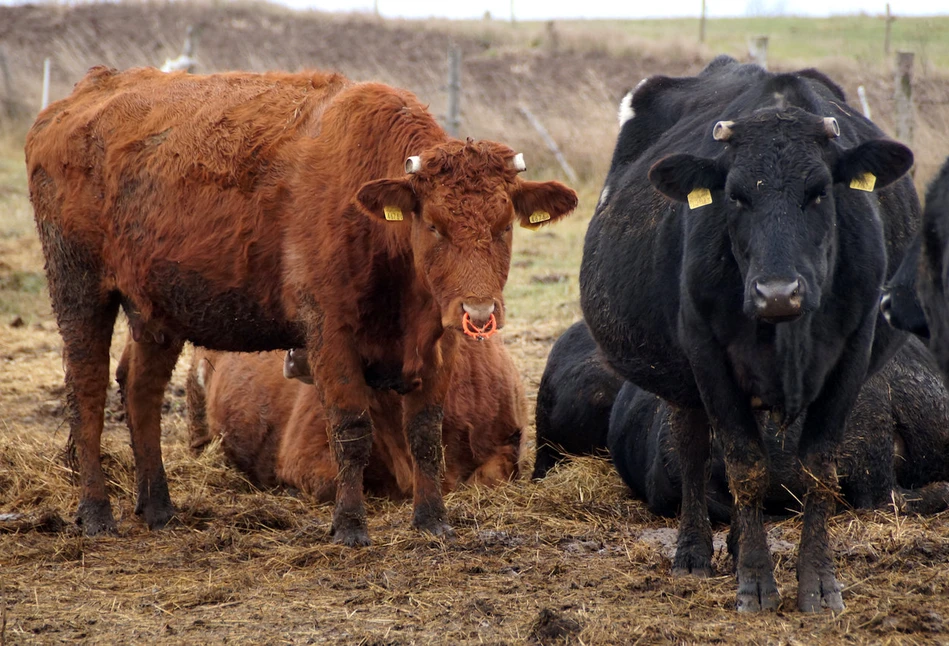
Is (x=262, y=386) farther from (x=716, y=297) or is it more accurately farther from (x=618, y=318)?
(x=716, y=297)

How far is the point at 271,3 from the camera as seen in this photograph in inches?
1459

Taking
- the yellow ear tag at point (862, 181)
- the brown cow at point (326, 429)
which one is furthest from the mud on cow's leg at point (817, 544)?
the brown cow at point (326, 429)

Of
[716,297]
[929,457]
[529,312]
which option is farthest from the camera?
[529,312]

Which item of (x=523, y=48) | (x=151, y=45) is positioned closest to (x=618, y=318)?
(x=151, y=45)

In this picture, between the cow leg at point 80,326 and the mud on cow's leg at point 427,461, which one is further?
the cow leg at point 80,326

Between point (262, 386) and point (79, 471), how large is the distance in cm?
148

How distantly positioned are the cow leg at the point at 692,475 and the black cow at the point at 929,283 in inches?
50.8

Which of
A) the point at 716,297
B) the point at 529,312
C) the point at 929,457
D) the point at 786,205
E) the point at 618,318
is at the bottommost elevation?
the point at 529,312

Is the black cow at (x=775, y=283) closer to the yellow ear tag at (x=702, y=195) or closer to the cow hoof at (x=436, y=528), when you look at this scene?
the yellow ear tag at (x=702, y=195)

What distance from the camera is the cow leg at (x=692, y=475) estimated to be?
5.03 metres

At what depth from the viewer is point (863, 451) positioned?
5766 millimetres

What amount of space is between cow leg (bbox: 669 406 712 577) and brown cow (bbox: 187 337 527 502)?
182cm

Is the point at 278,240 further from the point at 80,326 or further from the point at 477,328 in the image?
the point at 80,326

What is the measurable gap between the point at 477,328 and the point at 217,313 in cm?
159
